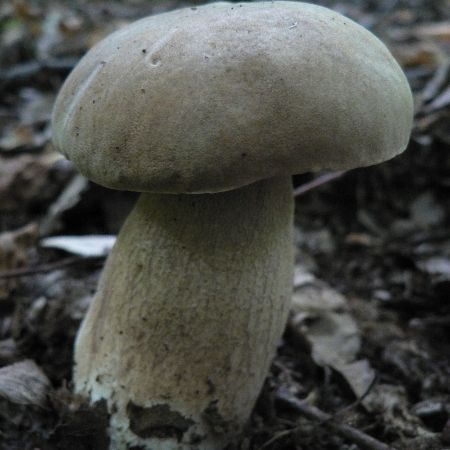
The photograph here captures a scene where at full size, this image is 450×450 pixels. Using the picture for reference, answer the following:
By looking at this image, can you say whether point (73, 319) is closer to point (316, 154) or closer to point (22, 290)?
point (22, 290)

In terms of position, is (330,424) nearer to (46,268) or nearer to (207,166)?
(207,166)

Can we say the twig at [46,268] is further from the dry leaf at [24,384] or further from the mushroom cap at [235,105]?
the mushroom cap at [235,105]

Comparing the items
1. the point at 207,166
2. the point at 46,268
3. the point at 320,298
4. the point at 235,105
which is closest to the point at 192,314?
the point at 207,166

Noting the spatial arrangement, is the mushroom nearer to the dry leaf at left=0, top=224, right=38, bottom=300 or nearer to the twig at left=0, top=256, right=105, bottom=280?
the twig at left=0, top=256, right=105, bottom=280

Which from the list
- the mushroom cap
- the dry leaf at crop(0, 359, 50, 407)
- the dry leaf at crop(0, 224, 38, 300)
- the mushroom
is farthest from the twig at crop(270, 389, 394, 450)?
the dry leaf at crop(0, 224, 38, 300)

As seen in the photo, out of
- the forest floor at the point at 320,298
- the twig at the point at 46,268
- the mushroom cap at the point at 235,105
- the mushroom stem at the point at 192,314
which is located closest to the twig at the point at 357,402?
the forest floor at the point at 320,298

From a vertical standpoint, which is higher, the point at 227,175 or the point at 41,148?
the point at 227,175

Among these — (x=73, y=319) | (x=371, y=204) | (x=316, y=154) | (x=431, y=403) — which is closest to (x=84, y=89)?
(x=316, y=154)
